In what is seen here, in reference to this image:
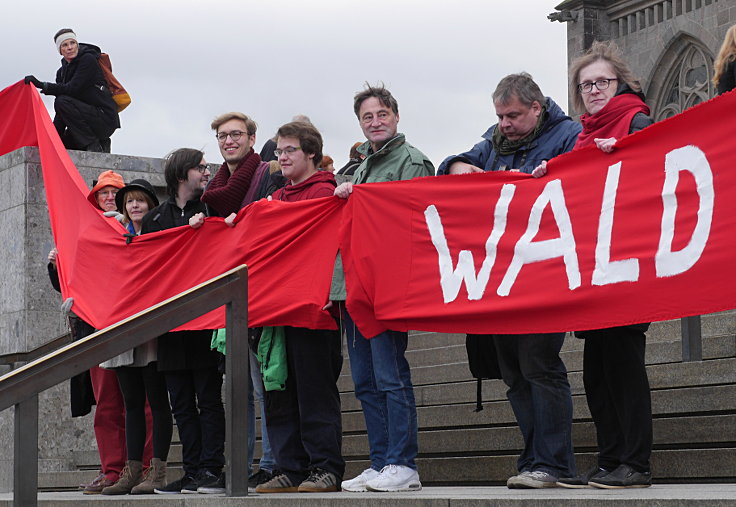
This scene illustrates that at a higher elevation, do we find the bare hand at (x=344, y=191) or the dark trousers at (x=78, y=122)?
the dark trousers at (x=78, y=122)

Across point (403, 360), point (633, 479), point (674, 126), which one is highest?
Answer: point (674, 126)

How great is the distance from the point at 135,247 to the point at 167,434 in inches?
55.1

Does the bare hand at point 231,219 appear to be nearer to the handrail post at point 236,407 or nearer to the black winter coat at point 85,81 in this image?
the handrail post at point 236,407

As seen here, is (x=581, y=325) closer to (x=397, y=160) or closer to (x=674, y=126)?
(x=674, y=126)

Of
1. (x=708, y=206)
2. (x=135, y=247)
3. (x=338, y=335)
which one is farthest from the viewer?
(x=135, y=247)

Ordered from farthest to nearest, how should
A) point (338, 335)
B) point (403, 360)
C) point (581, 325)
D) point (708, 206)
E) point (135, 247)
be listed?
point (135, 247) → point (338, 335) → point (403, 360) → point (581, 325) → point (708, 206)

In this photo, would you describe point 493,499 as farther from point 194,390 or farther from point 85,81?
point 85,81

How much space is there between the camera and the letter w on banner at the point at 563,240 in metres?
5.82

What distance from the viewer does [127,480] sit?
833cm

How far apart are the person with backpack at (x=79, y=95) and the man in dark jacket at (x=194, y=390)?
4.33 meters

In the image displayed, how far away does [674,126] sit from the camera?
19.8 feet

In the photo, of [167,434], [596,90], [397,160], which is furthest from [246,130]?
[596,90]

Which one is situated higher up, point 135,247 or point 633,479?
point 135,247

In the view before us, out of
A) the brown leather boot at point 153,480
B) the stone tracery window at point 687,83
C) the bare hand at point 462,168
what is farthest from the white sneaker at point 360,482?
the stone tracery window at point 687,83
